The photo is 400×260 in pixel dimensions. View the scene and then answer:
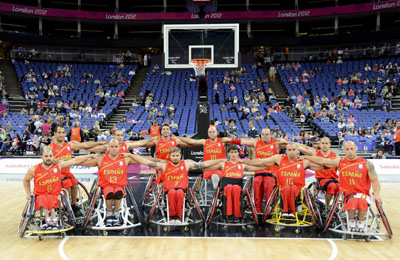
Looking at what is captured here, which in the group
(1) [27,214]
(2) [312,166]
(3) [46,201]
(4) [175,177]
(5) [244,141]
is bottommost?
(1) [27,214]

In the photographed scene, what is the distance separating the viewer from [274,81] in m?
25.0

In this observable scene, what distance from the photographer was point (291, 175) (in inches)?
261

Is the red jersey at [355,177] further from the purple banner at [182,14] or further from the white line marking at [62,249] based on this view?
the purple banner at [182,14]

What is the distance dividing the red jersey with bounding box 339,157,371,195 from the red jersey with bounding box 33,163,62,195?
4639 mm

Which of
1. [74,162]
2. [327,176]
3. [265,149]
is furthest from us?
[265,149]

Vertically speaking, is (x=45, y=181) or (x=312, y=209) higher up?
(x=45, y=181)

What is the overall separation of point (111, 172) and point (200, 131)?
6.53m

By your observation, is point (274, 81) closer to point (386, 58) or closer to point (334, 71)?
point (334, 71)

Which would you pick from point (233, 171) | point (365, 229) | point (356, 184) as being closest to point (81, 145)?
point (233, 171)

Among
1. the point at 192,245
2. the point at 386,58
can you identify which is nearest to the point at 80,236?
the point at 192,245

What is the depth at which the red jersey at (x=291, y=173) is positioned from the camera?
6590 mm

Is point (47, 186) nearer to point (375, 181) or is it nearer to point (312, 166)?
point (312, 166)

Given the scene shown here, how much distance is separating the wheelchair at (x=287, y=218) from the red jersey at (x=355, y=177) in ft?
2.07

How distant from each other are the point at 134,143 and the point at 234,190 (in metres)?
2.89
